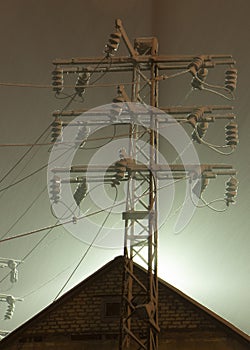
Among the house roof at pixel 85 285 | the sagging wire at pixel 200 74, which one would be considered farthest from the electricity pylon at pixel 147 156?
the house roof at pixel 85 285

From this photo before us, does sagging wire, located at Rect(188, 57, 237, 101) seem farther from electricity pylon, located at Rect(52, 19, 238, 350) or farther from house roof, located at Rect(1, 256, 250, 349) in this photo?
house roof, located at Rect(1, 256, 250, 349)

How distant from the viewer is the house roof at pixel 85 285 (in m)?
14.6

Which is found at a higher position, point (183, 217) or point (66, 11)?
point (66, 11)

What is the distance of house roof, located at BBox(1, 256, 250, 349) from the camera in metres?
14.6

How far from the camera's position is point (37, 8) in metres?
12.6

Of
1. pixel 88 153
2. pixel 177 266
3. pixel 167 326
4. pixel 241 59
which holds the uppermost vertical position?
pixel 241 59

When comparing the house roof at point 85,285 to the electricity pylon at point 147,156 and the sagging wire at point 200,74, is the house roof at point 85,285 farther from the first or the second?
the sagging wire at point 200,74

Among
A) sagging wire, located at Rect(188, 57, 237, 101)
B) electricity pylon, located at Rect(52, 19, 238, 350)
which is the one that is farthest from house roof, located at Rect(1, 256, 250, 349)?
sagging wire, located at Rect(188, 57, 237, 101)

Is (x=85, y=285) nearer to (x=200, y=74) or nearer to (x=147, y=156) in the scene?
(x=147, y=156)

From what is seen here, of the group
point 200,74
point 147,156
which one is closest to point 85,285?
point 147,156

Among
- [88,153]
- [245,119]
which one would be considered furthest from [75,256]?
[245,119]

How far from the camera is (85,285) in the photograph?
15.4 m

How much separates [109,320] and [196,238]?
7.07 ft

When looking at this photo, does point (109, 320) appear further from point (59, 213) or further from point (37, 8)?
point (37, 8)
